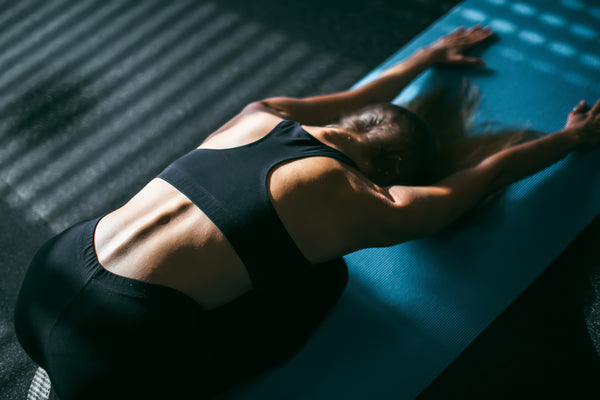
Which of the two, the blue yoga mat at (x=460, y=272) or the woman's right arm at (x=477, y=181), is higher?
Answer: the woman's right arm at (x=477, y=181)

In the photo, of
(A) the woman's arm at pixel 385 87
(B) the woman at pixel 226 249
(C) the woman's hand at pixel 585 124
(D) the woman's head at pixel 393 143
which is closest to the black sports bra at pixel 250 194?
(B) the woman at pixel 226 249

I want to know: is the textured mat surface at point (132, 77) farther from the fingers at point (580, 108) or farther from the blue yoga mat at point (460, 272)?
the fingers at point (580, 108)

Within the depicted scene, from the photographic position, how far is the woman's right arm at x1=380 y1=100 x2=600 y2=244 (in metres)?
1.05

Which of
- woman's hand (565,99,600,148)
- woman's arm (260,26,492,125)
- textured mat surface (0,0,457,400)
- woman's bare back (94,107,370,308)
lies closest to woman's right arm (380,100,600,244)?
woman's hand (565,99,600,148)

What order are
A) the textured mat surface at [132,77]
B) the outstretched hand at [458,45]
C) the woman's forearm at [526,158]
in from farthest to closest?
the textured mat surface at [132,77]
the outstretched hand at [458,45]
the woman's forearm at [526,158]

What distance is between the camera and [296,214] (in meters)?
0.92

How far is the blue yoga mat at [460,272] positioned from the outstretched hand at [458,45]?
73 mm

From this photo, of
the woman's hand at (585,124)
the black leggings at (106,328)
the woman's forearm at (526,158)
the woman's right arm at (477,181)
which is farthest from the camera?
the woman's hand at (585,124)

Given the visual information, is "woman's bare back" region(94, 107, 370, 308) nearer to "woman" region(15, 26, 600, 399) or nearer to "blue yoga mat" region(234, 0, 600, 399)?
"woman" region(15, 26, 600, 399)

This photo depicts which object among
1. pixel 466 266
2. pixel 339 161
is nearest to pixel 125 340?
pixel 339 161

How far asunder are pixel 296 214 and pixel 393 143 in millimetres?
328

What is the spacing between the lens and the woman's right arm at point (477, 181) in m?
1.05

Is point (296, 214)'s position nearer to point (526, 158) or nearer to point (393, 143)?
point (393, 143)

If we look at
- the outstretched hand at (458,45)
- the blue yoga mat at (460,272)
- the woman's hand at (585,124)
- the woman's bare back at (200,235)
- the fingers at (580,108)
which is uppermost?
the woman's bare back at (200,235)
